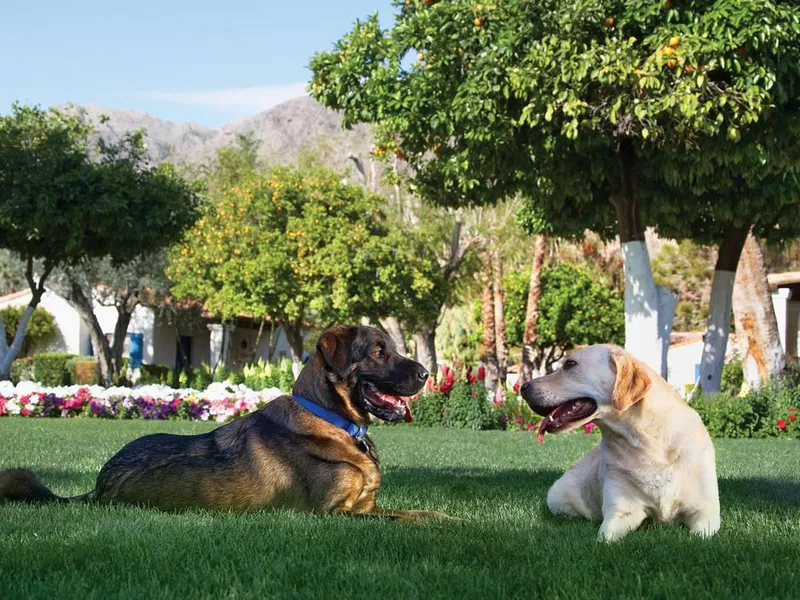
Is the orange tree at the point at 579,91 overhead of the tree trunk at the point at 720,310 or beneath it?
overhead

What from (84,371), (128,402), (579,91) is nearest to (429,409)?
(128,402)

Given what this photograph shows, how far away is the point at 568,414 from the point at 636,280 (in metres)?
11.4

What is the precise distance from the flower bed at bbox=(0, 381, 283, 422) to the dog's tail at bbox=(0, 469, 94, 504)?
13.5 meters

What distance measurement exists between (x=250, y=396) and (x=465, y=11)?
9.43 metres

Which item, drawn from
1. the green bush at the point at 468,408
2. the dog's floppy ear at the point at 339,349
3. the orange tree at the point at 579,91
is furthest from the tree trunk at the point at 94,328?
the dog's floppy ear at the point at 339,349

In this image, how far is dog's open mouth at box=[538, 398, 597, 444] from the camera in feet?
16.5

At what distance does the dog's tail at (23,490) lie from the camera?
624cm

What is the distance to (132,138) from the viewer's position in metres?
29.5

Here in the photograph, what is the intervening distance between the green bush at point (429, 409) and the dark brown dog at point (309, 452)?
43.0 feet

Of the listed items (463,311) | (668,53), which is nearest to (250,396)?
(668,53)

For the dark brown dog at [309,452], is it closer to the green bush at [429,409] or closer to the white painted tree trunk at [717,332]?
the green bush at [429,409]

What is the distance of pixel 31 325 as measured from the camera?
162 feet

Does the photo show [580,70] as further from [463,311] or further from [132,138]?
[463,311]

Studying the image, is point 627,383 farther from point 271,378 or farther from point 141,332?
point 141,332
